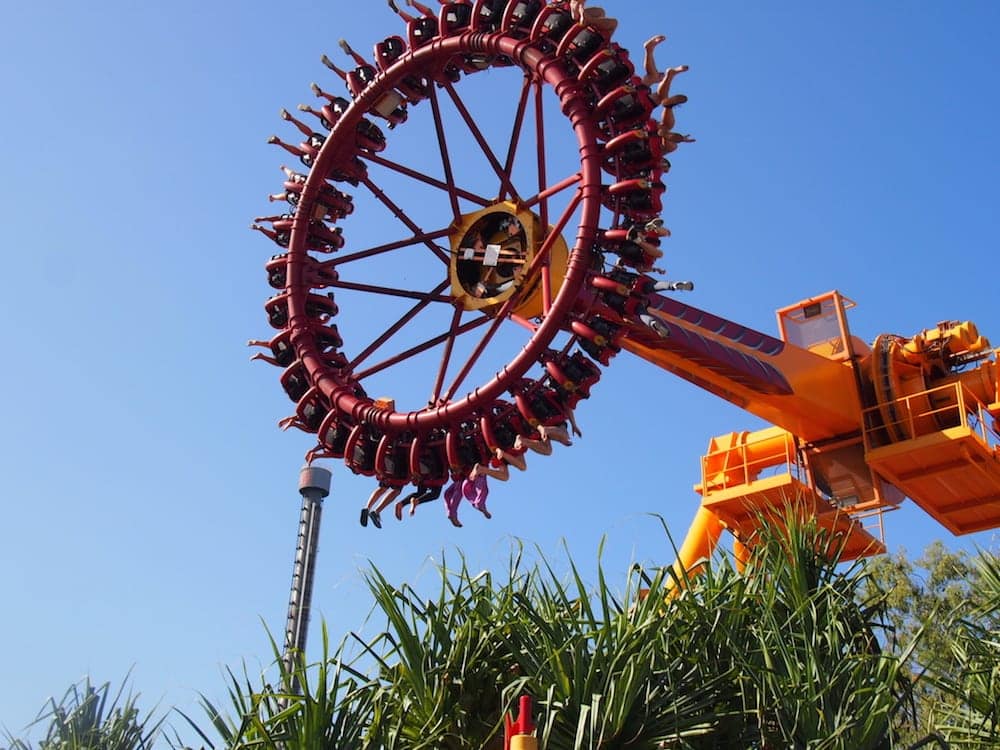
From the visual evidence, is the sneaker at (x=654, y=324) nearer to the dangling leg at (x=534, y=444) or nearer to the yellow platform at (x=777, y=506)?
the dangling leg at (x=534, y=444)

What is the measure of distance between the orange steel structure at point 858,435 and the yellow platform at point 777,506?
2 centimetres

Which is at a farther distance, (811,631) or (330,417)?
(330,417)

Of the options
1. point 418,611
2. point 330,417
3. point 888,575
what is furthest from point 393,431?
point 888,575

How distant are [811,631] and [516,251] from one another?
19.3 ft

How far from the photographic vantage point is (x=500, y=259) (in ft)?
46.1

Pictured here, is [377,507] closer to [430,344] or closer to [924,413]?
[430,344]

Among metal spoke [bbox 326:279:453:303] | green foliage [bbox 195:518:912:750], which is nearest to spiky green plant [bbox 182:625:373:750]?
green foliage [bbox 195:518:912:750]

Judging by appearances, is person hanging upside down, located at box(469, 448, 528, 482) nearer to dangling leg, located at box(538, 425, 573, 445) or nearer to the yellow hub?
dangling leg, located at box(538, 425, 573, 445)

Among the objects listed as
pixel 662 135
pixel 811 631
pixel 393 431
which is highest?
pixel 662 135

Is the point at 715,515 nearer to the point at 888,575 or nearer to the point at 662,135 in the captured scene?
the point at 662,135

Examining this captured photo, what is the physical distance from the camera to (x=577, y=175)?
12789 millimetres

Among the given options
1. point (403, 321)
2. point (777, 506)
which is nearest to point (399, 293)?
point (403, 321)

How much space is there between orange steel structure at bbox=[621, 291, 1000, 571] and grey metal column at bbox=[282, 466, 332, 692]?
5.54m

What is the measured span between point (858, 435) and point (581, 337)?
631 cm
